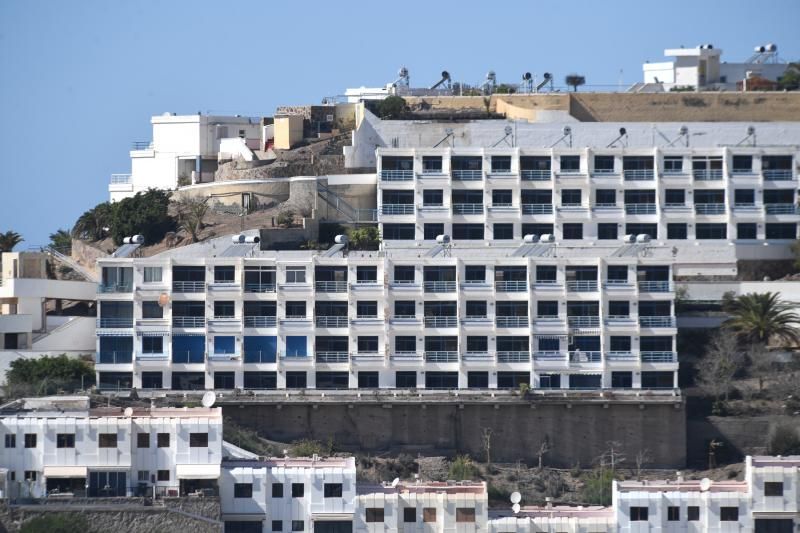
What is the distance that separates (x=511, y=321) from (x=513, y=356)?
5.27 feet

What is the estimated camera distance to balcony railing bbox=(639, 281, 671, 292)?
116 meters

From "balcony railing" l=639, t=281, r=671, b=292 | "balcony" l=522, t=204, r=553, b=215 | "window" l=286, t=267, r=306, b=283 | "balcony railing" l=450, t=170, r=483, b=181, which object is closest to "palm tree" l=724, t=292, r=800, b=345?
"balcony railing" l=639, t=281, r=671, b=292

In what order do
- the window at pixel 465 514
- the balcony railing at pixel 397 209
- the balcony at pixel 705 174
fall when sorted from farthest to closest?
1. the balcony at pixel 705 174
2. the balcony railing at pixel 397 209
3. the window at pixel 465 514

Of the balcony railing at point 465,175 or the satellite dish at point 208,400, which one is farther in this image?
the balcony railing at point 465,175

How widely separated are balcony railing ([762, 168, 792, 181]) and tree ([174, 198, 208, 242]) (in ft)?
91.8

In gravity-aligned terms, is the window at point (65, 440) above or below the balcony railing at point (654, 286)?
below

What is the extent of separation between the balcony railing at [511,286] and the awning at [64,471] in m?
25.1

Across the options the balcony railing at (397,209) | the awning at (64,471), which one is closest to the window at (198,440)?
the awning at (64,471)

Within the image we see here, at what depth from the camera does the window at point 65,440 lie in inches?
3871

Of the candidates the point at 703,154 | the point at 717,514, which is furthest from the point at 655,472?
the point at 703,154

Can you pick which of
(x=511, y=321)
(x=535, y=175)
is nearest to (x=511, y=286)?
(x=511, y=321)

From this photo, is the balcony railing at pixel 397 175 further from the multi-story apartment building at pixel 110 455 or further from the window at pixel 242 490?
the window at pixel 242 490

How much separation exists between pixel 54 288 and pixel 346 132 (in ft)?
82.5

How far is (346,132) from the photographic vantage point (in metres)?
140
